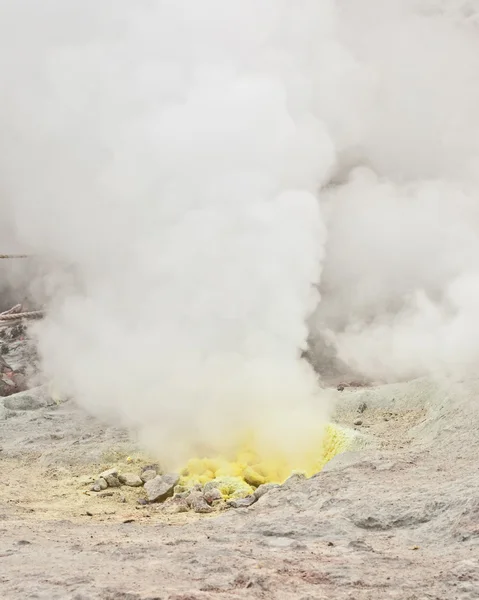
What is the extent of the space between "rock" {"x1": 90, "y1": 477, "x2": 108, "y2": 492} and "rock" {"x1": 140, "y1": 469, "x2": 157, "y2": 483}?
373mm

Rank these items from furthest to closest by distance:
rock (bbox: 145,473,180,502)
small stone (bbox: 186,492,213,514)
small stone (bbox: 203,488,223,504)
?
rock (bbox: 145,473,180,502), small stone (bbox: 203,488,223,504), small stone (bbox: 186,492,213,514)

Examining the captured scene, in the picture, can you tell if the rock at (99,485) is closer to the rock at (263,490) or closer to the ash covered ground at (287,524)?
the ash covered ground at (287,524)

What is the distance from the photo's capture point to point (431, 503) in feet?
12.4

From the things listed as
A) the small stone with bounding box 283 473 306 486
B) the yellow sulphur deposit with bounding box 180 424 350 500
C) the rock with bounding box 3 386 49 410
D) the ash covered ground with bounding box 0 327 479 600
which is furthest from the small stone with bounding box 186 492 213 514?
the rock with bounding box 3 386 49 410

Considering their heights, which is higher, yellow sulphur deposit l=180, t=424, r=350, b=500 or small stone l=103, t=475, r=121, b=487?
yellow sulphur deposit l=180, t=424, r=350, b=500

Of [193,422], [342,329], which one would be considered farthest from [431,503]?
[342,329]

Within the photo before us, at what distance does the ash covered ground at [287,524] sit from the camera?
269cm

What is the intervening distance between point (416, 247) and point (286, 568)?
853 centimetres

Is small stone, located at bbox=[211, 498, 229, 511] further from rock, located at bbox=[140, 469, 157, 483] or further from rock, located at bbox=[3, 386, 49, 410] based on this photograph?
rock, located at bbox=[3, 386, 49, 410]

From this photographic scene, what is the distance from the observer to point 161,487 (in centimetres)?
551

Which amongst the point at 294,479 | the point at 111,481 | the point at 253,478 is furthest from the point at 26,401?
the point at 294,479

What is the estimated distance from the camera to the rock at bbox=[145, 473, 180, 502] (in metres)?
5.41

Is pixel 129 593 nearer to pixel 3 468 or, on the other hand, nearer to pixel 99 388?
pixel 3 468

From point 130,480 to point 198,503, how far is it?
115 centimetres
